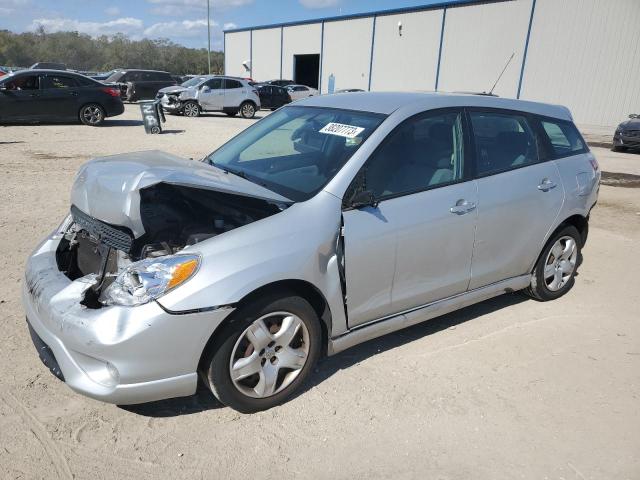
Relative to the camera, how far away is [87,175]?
3.17 meters

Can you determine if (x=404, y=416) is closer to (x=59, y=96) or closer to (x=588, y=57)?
(x=59, y=96)

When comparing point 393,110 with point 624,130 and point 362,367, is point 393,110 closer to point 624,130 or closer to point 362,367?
point 362,367

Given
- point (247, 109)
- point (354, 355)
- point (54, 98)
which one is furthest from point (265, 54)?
point (354, 355)

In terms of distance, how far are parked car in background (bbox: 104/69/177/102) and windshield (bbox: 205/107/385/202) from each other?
2163 cm

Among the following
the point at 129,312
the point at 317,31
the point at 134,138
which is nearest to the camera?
the point at 129,312

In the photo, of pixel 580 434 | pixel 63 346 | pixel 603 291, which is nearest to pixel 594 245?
pixel 603 291

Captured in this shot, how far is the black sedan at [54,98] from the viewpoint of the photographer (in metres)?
14.1

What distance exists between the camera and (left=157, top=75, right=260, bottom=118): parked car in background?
2078cm

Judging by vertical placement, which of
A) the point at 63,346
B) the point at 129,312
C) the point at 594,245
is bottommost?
the point at 594,245

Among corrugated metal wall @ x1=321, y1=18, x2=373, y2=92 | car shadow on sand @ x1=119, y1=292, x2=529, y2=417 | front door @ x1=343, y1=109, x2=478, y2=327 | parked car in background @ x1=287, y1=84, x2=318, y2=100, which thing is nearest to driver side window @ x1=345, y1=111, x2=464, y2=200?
front door @ x1=343, y1=109, x2=478, y2=327

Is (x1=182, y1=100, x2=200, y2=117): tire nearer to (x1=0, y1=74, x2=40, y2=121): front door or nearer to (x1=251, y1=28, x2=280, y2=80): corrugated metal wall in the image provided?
(x1=0, y1=74, x2=40, y2=121): front door

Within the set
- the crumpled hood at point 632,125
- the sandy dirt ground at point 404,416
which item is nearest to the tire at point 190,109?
the crumpled hood at point 632,125

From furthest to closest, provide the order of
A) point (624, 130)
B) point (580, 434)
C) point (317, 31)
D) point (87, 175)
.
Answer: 1. point (317, 31)
2. point (624, 130)
3. point (87, 175)
4. point (580, 434)

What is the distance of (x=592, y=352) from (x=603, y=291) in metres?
1.43
